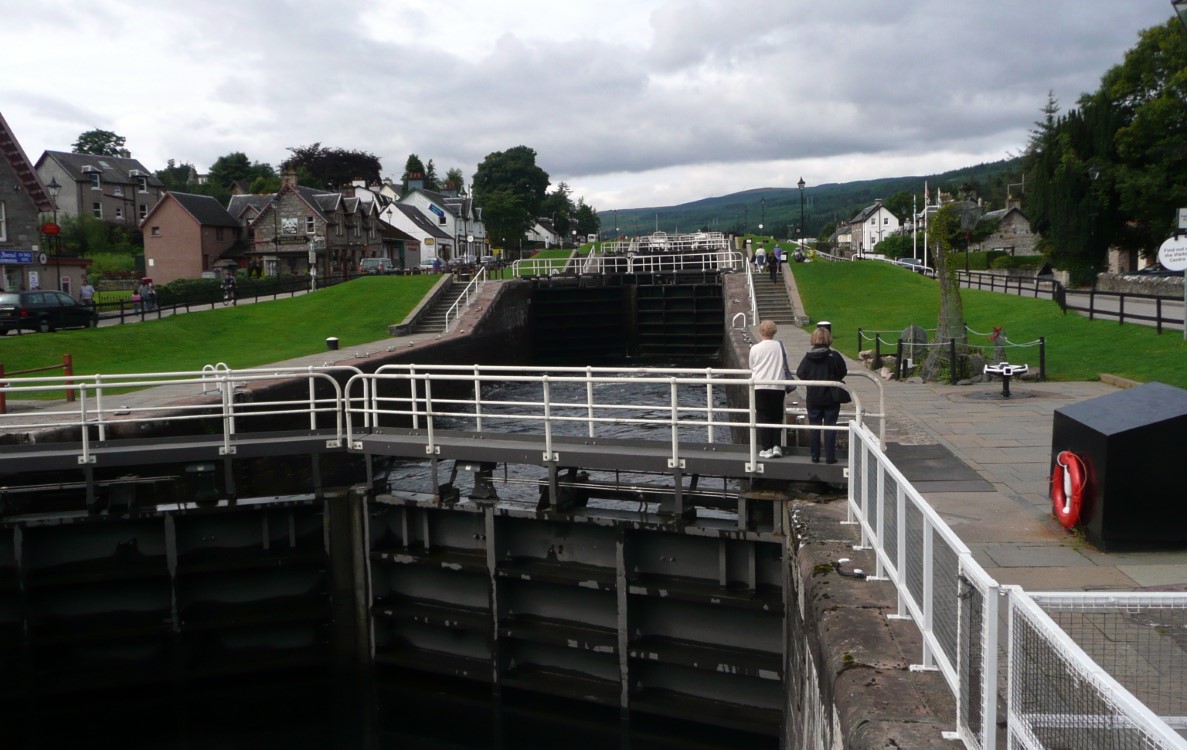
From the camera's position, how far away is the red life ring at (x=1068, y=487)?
25.0 ft

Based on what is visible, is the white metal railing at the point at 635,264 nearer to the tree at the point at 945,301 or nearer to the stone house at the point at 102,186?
the tree at the point at 945,301

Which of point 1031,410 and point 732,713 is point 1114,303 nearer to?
point 1031,410

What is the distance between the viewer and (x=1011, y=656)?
372 centimetres

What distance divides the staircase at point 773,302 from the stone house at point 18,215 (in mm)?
25517

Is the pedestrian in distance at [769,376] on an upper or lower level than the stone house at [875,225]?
lower

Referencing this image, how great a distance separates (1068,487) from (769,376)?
120 inches

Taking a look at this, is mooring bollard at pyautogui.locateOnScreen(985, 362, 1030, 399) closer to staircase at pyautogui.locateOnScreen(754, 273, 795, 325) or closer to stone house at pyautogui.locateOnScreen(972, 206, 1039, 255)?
staircase at pyautogui.locateOnScreen(754, 273, 795, 325)

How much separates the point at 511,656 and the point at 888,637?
620cm

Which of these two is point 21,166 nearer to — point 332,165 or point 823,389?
point 823,389

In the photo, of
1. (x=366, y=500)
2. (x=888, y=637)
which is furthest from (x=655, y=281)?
(x=888, y=637)

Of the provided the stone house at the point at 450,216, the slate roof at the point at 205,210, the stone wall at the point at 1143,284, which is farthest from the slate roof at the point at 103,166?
the stone wall at the point at 1143,284

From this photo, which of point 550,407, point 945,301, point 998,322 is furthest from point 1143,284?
point 550,407

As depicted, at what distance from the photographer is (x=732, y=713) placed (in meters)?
10.1

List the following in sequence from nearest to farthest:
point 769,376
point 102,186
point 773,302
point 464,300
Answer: point 769,376
point 773,302
point 464,300
point 102,186
